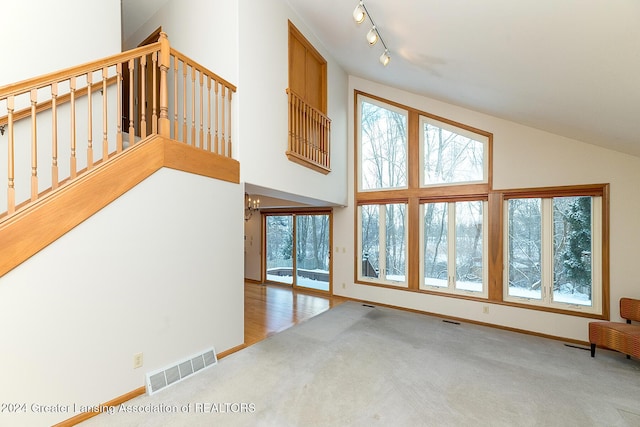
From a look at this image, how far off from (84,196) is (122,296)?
2.84ft

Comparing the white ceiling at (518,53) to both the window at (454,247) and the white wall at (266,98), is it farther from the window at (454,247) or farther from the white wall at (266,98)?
the window at (454,247)

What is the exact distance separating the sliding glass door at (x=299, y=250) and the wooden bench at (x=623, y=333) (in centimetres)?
A: 431

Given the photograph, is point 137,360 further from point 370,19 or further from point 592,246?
point 592,246

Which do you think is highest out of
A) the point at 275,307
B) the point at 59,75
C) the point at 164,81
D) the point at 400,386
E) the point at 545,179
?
the point at 164,81

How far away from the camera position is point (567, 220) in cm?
396

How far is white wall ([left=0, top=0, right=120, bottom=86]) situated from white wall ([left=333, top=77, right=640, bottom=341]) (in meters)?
4.45

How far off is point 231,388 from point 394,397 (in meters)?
1.50

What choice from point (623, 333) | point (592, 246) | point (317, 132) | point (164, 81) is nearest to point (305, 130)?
point (317, 132)

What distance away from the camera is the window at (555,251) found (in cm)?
379

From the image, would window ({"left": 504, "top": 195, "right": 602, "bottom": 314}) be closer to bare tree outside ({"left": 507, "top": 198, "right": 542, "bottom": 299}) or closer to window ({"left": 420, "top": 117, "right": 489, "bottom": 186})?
bare tree outside ({"left": 507, "top": 198, "right": 542, "bottom": 299})

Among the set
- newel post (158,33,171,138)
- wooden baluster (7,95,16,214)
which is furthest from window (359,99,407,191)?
wooden baluster (7,95,16,214)

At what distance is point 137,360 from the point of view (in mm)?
2352

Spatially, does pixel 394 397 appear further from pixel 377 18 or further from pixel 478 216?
pixel 377 18

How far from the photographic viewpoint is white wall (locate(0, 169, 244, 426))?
1802mm
